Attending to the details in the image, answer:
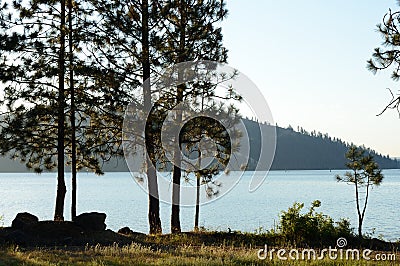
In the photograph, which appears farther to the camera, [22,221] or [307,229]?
[307,229]

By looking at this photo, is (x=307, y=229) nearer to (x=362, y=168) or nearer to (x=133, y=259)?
(x=362, y=168)

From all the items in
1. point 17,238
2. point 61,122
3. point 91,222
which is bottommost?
point 17,238

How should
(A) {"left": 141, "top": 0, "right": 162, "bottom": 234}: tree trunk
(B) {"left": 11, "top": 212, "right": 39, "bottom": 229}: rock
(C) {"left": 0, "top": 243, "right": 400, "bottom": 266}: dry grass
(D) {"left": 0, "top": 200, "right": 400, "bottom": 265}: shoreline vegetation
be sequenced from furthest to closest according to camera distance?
(A) {"left": 141, "top": 0, "right": 162, "bottom": 234}: tree trunk
(B) {"left": 11, "top": 212, "right": 39, "bottom": 229}: rock
(D) {"left": 0, "top": 200, "right": 400, "bottom": 265}: shoreline vegetation
(C) {"left": 0, "top": 243, "right": 400, "bottom": 266}: dry grass

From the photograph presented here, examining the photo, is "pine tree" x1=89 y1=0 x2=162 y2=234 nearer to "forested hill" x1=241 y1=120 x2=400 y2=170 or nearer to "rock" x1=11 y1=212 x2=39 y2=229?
"rock" x1=11 y1=212 x2=39 y2=229

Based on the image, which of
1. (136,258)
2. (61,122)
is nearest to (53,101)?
(61,122)

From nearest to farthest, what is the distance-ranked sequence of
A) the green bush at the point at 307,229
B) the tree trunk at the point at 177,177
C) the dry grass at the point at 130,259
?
the dry grass at the point at 130,259 < the green bush at the point at 307,229 < the tree trunk at the point at 177,177

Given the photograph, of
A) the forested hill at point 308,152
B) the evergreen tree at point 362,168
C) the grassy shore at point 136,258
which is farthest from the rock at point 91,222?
the forested hill at point 308,152

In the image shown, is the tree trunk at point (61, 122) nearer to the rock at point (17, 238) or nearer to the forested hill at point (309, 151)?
the rock at point (17, 238)

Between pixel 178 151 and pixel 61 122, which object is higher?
pixel 61 122

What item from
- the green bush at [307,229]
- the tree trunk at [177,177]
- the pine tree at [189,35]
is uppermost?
the pine tree at [189,35]

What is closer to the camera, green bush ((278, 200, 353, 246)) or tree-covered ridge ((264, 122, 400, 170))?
green bush ((278, 200, 353, 246))

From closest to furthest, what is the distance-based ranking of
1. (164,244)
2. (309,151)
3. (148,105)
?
(164,244) → (148,105) → (309,151)

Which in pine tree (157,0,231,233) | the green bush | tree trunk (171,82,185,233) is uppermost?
pine tree (157,0,231,233)

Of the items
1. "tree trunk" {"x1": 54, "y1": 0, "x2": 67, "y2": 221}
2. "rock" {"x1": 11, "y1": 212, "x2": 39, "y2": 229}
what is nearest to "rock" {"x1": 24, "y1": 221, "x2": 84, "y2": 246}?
"rock" {"x1": 11, "y1": 212, "x2": 39, "y2": 229}
